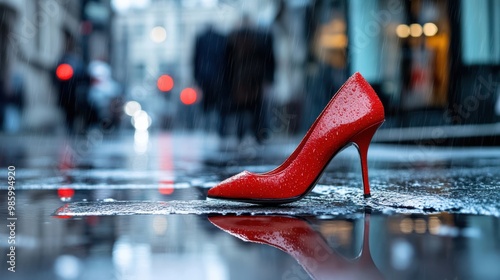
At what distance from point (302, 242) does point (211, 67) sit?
8.52m

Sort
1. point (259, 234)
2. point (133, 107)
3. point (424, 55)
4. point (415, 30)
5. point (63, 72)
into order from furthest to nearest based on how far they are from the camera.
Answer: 1. point (133, 107)
2. point (63, 72)
3. point (415, 30)
4. point (424, 55)
5. point (259, 234)

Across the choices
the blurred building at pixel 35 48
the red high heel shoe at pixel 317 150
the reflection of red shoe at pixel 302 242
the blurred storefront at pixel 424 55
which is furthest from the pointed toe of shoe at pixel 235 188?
the blurred building at pixel 35 48

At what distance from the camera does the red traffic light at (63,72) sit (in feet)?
47.9

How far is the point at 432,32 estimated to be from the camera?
11.3 m

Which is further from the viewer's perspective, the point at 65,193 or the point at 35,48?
the point at 35,48

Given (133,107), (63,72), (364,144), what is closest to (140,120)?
(133,107)

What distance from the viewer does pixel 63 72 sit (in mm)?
14625

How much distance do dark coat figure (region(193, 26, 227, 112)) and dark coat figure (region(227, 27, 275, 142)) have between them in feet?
2.08

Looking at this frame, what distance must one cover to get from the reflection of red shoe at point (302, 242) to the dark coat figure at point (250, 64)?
7.08m

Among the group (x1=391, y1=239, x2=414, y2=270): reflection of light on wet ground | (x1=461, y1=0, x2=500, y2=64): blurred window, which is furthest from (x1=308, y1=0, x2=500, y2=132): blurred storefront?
(x1=391, y1=239, x2=414, y2=270): reflection of light on wet ground

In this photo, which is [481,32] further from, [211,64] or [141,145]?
[141,145]

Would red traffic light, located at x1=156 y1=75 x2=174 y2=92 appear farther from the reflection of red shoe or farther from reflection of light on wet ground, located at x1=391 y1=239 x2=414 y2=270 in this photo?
reflection of light on wet ground, located at x1=391 y1=239 x2=414 y2=270

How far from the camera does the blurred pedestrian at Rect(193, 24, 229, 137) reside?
405 inches

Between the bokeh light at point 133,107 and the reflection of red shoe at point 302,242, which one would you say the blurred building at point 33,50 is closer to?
the bokeh light at point 133,107
